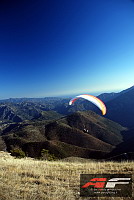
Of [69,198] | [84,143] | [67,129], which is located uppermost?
[69,198]

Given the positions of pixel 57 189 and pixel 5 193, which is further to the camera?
pixel 57 189

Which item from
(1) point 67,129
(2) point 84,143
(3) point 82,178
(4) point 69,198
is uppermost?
(4) point 69,198

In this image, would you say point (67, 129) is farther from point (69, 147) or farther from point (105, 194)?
point (105, 194)

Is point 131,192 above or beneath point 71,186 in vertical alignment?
above

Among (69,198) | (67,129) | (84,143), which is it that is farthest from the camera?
(67,129)

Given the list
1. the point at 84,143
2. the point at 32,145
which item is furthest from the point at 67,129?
the point at 32,145

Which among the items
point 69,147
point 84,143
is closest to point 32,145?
point 69,147

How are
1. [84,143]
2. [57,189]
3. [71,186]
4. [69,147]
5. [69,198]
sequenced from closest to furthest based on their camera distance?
[69,198] < [57,189] < [71,186] < [69,147] < [84,143]

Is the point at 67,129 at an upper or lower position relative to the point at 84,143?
upper

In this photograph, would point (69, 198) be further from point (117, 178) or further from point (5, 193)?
point (117, 178)
